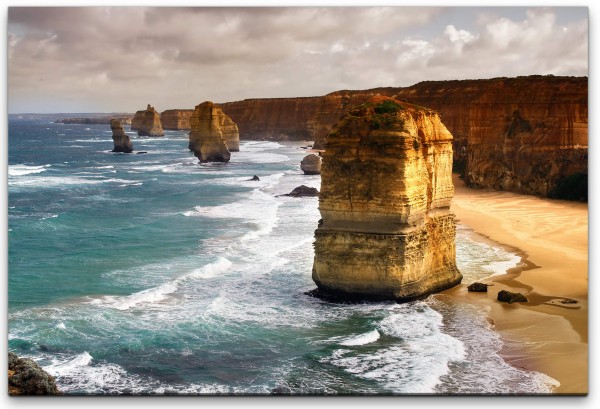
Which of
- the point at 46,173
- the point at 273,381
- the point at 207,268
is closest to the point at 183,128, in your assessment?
the point at 46,173

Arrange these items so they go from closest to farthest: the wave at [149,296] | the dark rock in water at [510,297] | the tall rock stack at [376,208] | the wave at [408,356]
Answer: the wave at [408,356], the tall rock stack at [376,208], the dark rock in water at [510,297], the wave at [149,296]

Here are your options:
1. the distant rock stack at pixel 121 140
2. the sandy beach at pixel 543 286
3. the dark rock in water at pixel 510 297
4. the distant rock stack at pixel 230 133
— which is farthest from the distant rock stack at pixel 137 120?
the dark rock in water at pixel 510 297

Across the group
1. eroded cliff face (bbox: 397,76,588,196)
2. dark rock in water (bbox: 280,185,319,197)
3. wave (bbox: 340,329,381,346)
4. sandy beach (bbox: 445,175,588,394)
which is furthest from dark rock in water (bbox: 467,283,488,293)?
dark rock in water (bbox: 280,185,319,197)

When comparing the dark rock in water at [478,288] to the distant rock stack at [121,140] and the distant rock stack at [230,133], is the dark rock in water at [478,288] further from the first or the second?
the distant rock stack at [121,140]

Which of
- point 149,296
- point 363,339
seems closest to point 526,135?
point 149,296

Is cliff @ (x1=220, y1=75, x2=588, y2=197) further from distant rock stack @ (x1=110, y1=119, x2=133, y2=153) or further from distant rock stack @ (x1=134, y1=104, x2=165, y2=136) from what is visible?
distant rock stack @ (x1=134, y1=104, x2=165, y2=136)

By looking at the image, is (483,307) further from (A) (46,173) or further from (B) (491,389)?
(A) (46,173)

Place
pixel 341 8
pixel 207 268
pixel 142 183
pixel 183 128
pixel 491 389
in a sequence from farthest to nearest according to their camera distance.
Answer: pixel 183 128 < pixel 142 183 < pixel 207 268 < pixel 341 8 < pixel 491 389
